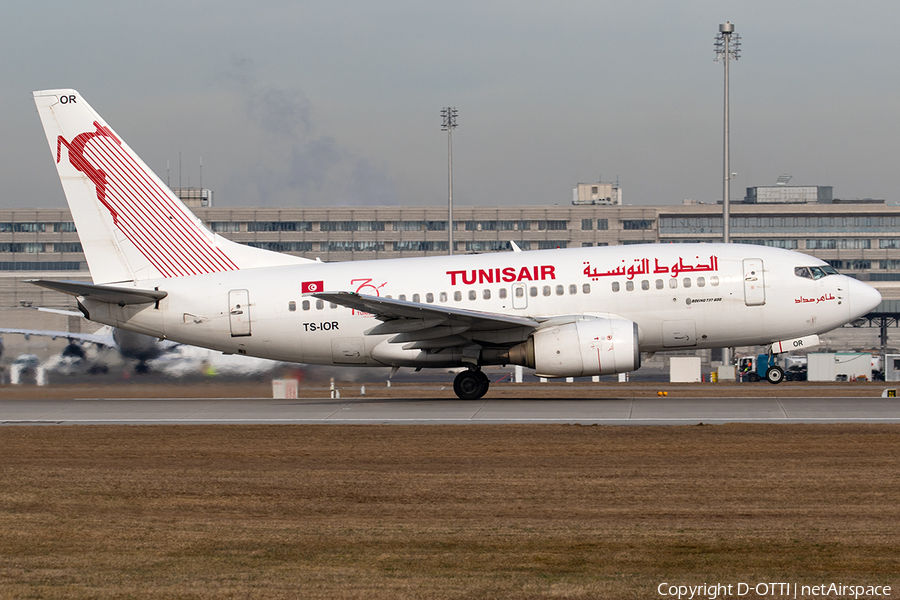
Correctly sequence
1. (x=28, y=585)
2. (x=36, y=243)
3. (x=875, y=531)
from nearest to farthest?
1. (x=28, y=585)
2. (x=875, y=531)
3. (x=36, y=243)

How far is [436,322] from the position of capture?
28938 millimetres

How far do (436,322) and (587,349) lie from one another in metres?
4.48

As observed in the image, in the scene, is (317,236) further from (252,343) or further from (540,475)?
(540,475)

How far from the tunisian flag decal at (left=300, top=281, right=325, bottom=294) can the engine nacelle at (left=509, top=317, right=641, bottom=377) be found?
278 inches

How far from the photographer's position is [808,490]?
15.2 metres

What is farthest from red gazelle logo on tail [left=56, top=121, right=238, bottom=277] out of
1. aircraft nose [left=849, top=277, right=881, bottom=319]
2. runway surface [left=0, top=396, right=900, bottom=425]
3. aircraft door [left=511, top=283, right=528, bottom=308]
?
aircraft nose [left=849, top=277, right=881, bottom=319]

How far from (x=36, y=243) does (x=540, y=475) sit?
390 ft

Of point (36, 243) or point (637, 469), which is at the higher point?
point (36, 243)

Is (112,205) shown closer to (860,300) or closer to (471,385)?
(471,385)

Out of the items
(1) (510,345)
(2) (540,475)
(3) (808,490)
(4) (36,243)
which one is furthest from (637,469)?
(4) (36,243)

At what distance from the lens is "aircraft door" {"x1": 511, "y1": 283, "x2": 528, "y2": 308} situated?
29.9 metres

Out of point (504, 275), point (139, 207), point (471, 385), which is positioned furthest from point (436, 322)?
point (139, 207)

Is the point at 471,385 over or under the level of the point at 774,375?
under

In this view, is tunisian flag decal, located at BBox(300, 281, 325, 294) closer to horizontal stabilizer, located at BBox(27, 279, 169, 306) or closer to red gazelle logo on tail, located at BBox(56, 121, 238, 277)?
red gazelle logo on tail, located at BBox(56, 121, 238, 277)
